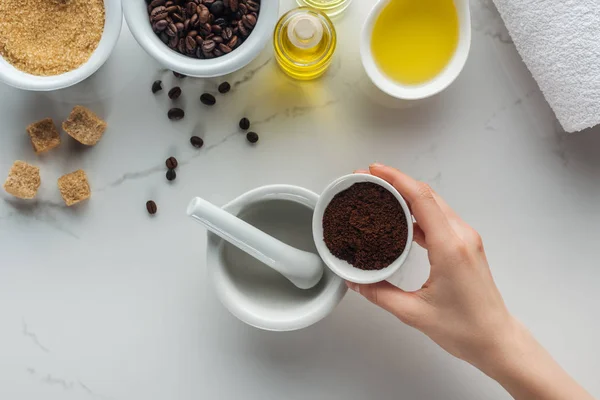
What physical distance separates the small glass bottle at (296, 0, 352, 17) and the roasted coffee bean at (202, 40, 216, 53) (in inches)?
9.9

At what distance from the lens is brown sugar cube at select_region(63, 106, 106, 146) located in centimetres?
128

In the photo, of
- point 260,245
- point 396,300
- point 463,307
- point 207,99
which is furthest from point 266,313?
point 207,99

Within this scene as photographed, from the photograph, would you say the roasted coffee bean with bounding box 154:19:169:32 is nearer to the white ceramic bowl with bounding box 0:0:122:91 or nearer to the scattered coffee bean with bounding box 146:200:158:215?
the white ceramic bowl with bounding box 0:0:122:91

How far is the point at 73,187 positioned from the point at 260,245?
1.54 ft

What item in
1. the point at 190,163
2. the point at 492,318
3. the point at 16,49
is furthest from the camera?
the point at 190,163

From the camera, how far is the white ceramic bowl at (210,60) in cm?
116

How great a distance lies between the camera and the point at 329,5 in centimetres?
129

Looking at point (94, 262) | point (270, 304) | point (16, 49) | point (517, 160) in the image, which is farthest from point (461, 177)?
point (16, 49)

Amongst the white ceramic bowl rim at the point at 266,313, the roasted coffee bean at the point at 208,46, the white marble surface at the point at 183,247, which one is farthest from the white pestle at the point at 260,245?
the roasted coffee bean at the point at 208,46

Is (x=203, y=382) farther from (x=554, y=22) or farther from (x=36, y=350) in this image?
(x=554, y=22)

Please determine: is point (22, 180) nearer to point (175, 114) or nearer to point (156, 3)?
point (175, 114)

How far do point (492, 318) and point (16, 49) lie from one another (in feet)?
3.50

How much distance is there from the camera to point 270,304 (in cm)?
119

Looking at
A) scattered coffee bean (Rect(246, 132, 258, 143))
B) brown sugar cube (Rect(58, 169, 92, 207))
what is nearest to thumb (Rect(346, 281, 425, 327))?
scattered coffee bean (Rect(246, 132, 258, 143))
